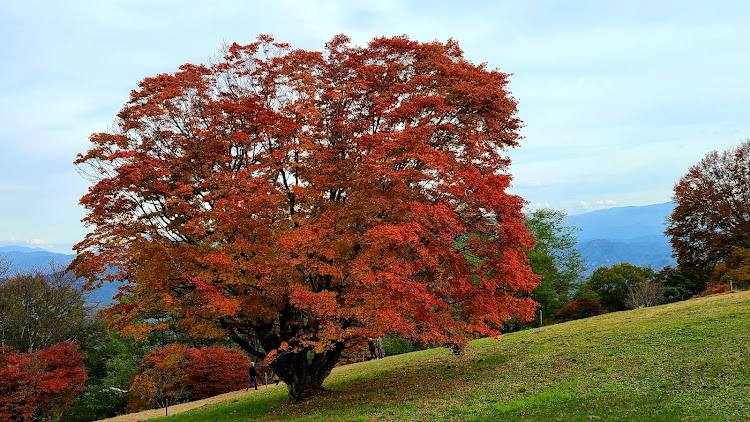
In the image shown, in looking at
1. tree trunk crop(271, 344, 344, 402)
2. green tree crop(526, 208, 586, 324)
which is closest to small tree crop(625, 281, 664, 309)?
green tree crop(526, 208, 586, 324)

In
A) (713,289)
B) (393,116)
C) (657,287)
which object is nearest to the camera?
(393,116)

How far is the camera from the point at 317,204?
16281mm

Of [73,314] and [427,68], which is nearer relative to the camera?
[427,68]

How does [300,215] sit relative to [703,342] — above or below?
above

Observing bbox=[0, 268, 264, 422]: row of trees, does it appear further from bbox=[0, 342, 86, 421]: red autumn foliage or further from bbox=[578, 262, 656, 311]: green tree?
bbox=[578, 262, 656, 311]: green tree

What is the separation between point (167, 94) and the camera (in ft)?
50.8

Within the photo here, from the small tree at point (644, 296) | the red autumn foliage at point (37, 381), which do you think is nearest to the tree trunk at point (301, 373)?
the red autumn foliage at point (37, 381)

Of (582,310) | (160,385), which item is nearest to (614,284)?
(582,310)

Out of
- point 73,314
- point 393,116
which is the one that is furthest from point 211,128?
point 73,314

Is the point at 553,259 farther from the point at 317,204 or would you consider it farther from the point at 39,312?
the point at 39,312

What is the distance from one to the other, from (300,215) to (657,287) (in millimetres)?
41834

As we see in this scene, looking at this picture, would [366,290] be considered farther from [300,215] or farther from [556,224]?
[556,224]

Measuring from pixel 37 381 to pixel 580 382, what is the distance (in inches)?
1181

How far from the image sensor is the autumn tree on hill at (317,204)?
14.2 m
